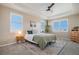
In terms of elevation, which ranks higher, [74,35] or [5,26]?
[5,26]

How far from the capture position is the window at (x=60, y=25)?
2.30m

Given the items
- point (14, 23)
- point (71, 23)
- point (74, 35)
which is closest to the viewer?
point (71, 23)

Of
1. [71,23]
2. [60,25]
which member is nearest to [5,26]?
[60,25]

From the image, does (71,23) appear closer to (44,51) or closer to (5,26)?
(44,51)

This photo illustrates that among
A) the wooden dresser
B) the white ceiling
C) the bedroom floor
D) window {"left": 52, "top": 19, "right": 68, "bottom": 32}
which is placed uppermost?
the white ceiling

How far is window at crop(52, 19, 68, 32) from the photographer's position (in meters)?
2.30

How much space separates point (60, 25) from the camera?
2336mm

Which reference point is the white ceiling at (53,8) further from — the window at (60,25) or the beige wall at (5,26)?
the beige wall at (5,26)

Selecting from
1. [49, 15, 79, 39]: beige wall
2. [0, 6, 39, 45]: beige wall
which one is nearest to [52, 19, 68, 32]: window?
[49, 15, 79, 39]: beige wall

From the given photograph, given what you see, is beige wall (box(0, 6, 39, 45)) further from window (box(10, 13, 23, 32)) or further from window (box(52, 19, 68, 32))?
window (box(52, 19, 68, 32))

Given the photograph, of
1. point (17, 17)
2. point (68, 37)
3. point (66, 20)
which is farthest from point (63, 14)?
point (17, 17)

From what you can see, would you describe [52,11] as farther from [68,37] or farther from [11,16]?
[11,16]

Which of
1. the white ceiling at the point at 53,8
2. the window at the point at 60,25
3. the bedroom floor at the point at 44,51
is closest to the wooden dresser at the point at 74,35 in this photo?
the bedroom floor at the point at 44,51

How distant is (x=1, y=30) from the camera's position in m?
2.38
